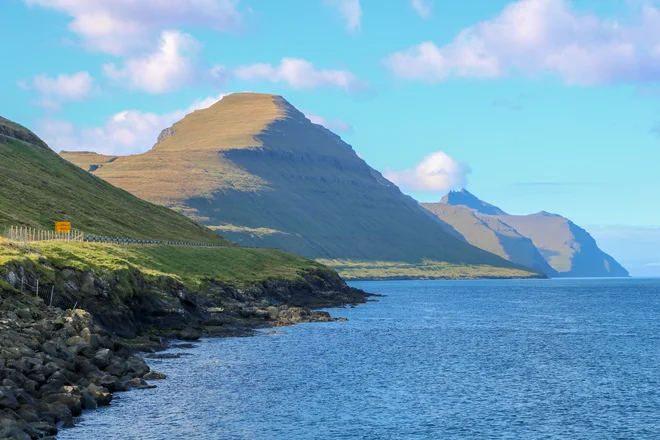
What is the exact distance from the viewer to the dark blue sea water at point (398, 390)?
158ft

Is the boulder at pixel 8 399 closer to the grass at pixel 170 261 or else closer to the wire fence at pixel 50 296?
the wire fence at pixel 50 296

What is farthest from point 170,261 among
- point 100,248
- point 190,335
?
point 190,335

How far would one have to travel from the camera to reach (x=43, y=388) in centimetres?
4881

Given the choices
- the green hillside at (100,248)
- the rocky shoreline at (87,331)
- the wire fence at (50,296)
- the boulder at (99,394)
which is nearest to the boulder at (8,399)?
the rocky shoreline at (87,331)

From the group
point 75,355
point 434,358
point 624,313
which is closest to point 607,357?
point 434,358

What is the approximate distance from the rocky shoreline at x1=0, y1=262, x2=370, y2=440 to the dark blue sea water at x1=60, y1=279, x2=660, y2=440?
7.25ft

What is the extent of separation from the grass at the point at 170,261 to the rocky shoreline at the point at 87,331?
183cm

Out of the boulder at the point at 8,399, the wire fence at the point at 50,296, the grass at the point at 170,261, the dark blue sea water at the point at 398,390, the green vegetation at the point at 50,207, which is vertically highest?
the green vegetation at the point at 50,207

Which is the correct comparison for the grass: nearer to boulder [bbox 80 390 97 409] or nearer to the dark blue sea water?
the dark blue sea water

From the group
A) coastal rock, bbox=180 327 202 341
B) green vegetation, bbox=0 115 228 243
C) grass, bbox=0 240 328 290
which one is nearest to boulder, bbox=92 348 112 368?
grass, bbox=0 240 328 290

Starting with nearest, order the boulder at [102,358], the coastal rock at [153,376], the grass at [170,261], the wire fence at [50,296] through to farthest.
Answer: the boulder at [102,358] → the coastal rock at [153,376] → the wire fence at [50,296] → the grass at [170,261]

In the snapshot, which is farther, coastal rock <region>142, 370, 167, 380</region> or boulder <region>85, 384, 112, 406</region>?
coastal rock <region>142, 370, 167, 380</region>

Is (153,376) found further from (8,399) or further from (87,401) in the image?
(8,399)

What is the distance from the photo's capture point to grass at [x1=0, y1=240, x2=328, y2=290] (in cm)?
8219
